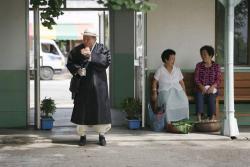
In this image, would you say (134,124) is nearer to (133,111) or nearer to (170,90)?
(133,111)

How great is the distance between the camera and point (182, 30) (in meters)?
11.4

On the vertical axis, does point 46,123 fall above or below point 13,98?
below

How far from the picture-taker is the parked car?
2820cm

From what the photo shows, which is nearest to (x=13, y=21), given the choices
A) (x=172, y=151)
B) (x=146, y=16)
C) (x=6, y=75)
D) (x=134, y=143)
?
(x=6, y=75)

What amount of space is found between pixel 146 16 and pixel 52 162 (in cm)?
397

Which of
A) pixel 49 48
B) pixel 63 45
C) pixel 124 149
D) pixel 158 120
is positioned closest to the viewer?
pixel 124 149

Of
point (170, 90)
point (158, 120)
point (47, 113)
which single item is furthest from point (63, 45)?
point (158, 120)

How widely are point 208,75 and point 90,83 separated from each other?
8.25 feet

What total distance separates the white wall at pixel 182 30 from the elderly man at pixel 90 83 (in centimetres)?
211

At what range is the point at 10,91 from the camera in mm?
11148

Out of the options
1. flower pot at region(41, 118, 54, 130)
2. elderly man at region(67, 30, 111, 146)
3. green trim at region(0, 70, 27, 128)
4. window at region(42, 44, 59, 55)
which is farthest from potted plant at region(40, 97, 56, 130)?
window at region(42, 44, 59, 55)

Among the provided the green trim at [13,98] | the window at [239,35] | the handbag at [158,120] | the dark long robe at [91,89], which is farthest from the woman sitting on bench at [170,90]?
the green trim at [13,98]

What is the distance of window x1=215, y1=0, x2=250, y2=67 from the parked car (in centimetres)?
1699

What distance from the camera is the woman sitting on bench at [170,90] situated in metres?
10.8
